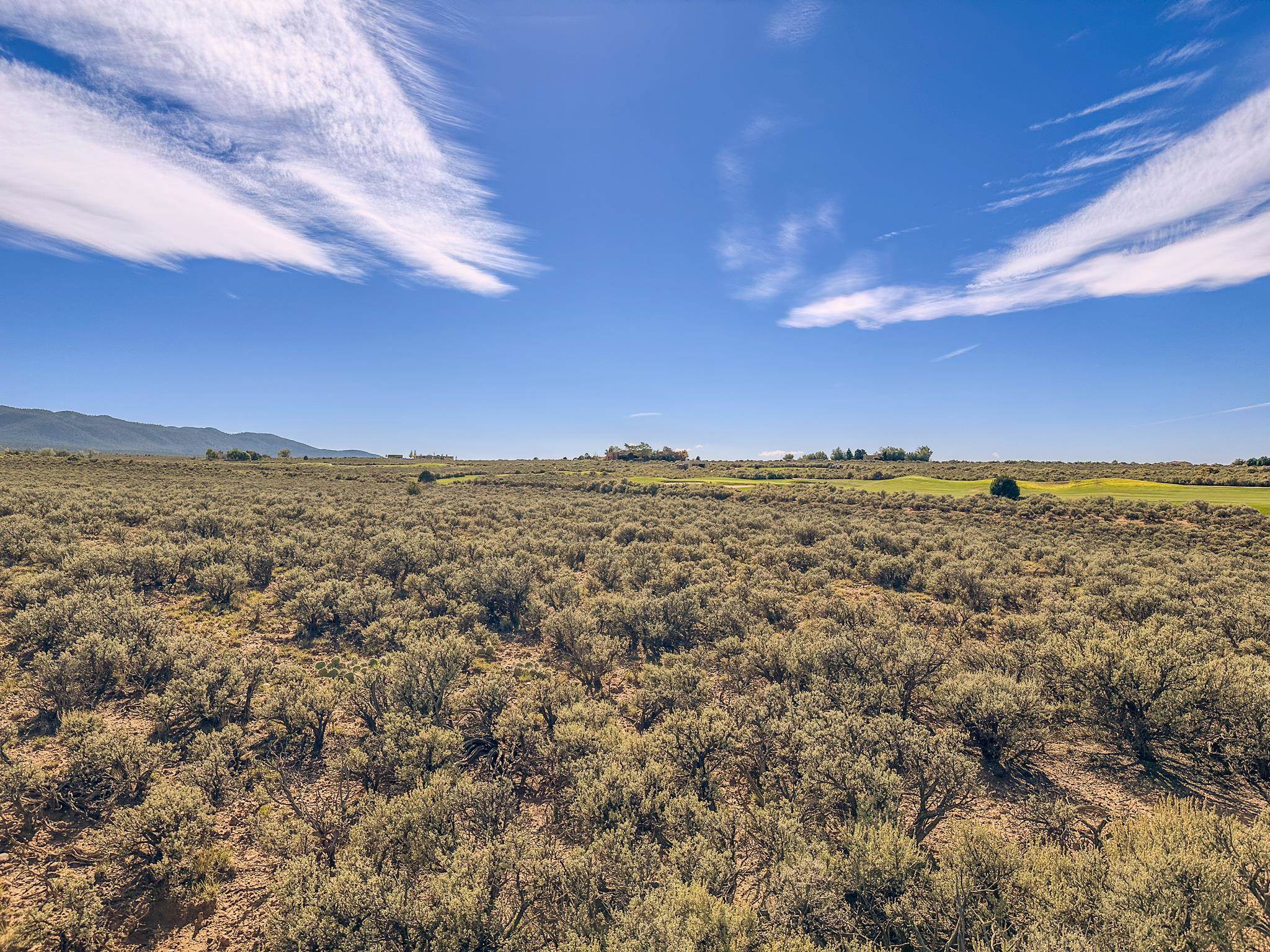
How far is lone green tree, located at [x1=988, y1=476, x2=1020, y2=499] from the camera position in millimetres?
36188

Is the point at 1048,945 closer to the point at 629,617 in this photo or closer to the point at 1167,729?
the point at 1167,729

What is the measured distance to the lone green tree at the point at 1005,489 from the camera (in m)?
36.2

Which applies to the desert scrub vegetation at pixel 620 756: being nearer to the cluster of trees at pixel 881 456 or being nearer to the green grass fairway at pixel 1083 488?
the green grass fairway at pixel 1083 488

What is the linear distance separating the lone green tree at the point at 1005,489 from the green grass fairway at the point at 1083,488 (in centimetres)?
104

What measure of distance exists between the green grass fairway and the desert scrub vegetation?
63.8 ft

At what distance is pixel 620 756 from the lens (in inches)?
302

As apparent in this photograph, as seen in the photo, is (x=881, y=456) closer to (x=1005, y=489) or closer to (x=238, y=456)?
(x=1005, y=489)

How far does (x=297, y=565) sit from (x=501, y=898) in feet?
54.2

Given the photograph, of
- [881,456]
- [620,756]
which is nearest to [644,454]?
[881,456]

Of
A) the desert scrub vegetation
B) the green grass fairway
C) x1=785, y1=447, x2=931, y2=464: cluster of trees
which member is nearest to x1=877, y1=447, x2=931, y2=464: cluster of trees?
x1=785, y1=447, x2=931, y2=464: cluster of trees

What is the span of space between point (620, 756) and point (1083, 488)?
49.5 metres

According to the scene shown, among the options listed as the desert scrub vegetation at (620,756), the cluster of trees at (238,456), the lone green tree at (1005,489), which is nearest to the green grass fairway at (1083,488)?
the lone green tree at (1005,489)

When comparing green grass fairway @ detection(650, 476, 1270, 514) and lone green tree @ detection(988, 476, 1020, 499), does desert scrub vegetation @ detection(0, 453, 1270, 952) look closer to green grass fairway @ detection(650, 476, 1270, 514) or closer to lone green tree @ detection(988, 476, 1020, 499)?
green grass fairway @ detection(650, 476, 1270, 514)

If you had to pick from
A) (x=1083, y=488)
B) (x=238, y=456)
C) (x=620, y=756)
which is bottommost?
(x=620, y=756)
